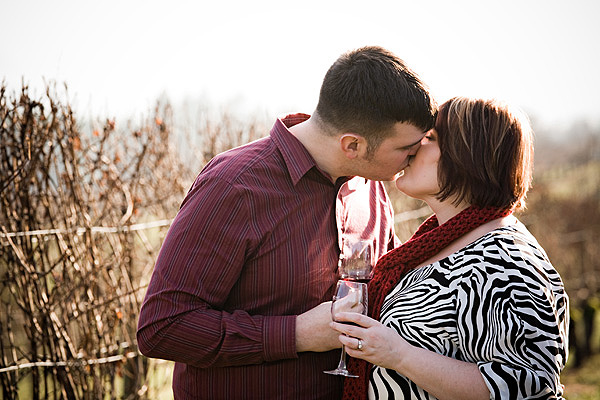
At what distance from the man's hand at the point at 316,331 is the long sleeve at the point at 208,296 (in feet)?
0.13

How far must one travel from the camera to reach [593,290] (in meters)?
13.1

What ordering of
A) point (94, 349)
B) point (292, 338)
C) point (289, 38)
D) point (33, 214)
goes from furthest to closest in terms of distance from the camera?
point (289, 38), point (94, 349), point (33, 214), point (292, 338)

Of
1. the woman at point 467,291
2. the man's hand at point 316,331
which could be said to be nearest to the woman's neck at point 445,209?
the woman at point 467,291

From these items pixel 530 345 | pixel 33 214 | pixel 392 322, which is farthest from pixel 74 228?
pixel 530 345

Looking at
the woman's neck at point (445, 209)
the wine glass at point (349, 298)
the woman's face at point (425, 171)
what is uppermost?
the woman's face at point (425, 171)

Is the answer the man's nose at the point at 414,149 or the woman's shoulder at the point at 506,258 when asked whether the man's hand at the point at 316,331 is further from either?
the man's nose at the point at 414,149

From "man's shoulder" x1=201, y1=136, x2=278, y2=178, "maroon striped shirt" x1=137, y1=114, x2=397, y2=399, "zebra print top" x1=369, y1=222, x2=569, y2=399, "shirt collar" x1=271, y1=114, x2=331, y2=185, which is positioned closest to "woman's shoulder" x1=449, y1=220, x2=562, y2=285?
"zebra print top" x1=369, y1=222, x2=569, y2=399

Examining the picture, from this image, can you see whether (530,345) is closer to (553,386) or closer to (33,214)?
(553,386)

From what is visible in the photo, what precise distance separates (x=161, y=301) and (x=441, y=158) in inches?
54.9

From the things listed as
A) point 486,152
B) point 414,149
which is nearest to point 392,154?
point 414,149

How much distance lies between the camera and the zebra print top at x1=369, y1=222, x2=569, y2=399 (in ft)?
8.21

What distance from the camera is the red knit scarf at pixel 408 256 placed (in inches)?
112

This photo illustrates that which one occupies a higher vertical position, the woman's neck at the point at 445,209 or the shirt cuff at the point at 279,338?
the woman's neck at the point at 445,209

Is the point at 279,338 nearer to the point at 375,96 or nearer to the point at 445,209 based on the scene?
the point at 445,209
